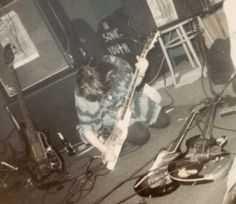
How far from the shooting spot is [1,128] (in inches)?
225

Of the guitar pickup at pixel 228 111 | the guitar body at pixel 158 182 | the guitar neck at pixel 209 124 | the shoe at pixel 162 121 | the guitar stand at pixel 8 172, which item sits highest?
the guitar neck at pixel 209 124

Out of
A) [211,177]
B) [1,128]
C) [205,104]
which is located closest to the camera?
[211,177]

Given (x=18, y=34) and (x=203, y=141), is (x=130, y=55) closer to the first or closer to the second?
(x=18, y=34)

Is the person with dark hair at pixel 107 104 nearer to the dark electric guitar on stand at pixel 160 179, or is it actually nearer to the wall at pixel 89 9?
the dark electric guitar on stand at pixel 160 179

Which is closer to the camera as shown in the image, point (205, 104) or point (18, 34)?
point (205, 104)

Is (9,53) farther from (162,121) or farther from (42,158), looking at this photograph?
(162,121)

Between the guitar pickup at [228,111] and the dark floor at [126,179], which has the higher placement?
the guitar pickup at [228,111]

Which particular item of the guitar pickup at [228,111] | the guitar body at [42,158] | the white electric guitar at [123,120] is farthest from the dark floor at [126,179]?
the white electric guitar at [123,120]

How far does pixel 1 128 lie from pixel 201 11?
319 centimetres

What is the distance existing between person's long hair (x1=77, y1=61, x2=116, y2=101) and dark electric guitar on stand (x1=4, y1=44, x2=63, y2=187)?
3.02 feet

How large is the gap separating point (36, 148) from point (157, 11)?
6.61 feet

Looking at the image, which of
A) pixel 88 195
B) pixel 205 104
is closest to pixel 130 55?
pixel 205 104

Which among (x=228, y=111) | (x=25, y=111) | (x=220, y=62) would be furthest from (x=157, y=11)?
(x=25, y=111)

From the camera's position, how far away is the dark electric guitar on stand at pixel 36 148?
4.43m
